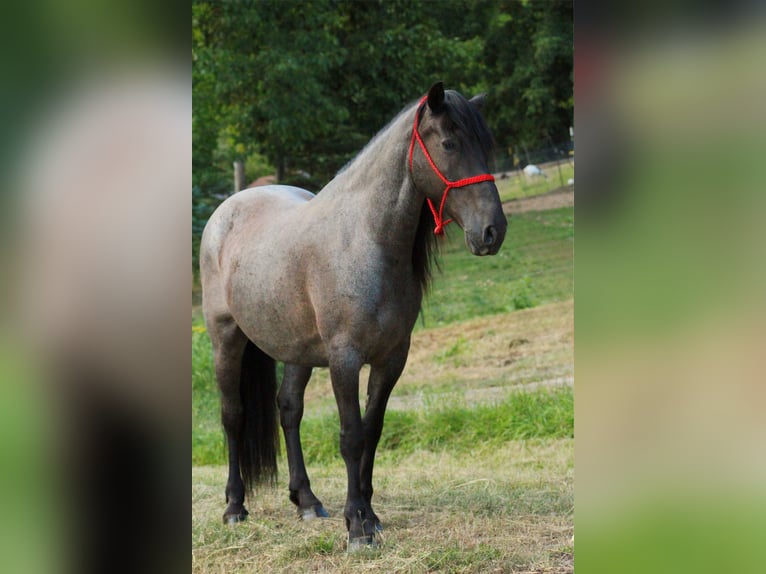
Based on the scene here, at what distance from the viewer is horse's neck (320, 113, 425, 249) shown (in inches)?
141

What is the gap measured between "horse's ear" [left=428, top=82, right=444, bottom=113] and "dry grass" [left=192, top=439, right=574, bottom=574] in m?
1.96

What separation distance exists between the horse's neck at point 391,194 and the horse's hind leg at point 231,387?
132 cm

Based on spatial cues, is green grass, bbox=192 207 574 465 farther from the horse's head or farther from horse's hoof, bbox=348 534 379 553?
horse's hoof, bbox=348 534 379 553

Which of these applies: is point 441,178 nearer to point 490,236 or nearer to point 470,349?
point 490,236

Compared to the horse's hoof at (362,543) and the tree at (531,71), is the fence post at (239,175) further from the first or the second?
the horse's hoof at (362,543)

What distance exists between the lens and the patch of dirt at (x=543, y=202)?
14086mm

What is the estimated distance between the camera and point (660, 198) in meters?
0.88

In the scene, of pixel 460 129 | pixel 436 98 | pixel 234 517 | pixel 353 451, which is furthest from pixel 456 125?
pixel 234 517

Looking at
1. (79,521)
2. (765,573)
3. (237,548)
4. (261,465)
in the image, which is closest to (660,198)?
(765,573)

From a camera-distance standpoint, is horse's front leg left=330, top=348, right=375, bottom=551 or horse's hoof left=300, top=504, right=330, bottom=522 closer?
horse's front leg left=330, top=348, right=375, bottom=551

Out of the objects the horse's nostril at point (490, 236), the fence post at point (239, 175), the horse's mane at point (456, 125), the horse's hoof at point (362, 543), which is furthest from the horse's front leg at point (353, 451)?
the fence post at point (239, 175)

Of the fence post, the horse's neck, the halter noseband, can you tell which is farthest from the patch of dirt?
the halter noseband

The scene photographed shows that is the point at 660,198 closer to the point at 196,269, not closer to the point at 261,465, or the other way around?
the point at 261,465

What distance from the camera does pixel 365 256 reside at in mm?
3586
